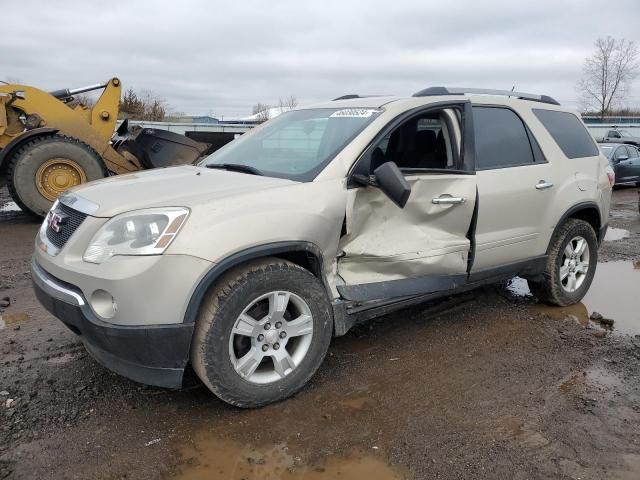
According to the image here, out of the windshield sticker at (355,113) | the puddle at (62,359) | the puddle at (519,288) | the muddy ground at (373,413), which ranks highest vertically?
the windshield sticker at (355,113)

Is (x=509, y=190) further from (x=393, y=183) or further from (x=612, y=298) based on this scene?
(x=612, y=298)

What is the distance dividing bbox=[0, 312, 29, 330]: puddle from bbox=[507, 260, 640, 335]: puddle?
4.55 m

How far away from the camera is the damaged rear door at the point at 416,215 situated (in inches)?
137

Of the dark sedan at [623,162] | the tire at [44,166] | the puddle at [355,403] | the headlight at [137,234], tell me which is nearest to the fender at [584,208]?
the puddle at [355,403]

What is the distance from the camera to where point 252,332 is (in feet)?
9.87

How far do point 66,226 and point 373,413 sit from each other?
206cm

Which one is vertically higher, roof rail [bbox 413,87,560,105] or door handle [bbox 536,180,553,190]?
roof rail [bbox 413,87,560,105]

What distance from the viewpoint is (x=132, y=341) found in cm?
270

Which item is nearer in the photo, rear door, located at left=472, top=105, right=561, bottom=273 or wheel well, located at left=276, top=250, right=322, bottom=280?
wheel well, located at left=276, top=250, right=322, bottom=280

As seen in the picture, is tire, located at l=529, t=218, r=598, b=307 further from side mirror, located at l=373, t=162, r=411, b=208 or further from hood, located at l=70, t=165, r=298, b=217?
hood, located at l=70, t=165, r=298, b=217

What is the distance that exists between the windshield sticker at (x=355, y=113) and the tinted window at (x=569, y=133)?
177 centimetres

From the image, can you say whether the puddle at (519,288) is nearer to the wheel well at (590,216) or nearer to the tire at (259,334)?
the wheel well at (590,216)

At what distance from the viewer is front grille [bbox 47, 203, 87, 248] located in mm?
2990

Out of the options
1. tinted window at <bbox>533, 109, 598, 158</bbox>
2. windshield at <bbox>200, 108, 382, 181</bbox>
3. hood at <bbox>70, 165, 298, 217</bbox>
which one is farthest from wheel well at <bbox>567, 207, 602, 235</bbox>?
hood at <bbox>70, 165, 298, 217</bbox>
